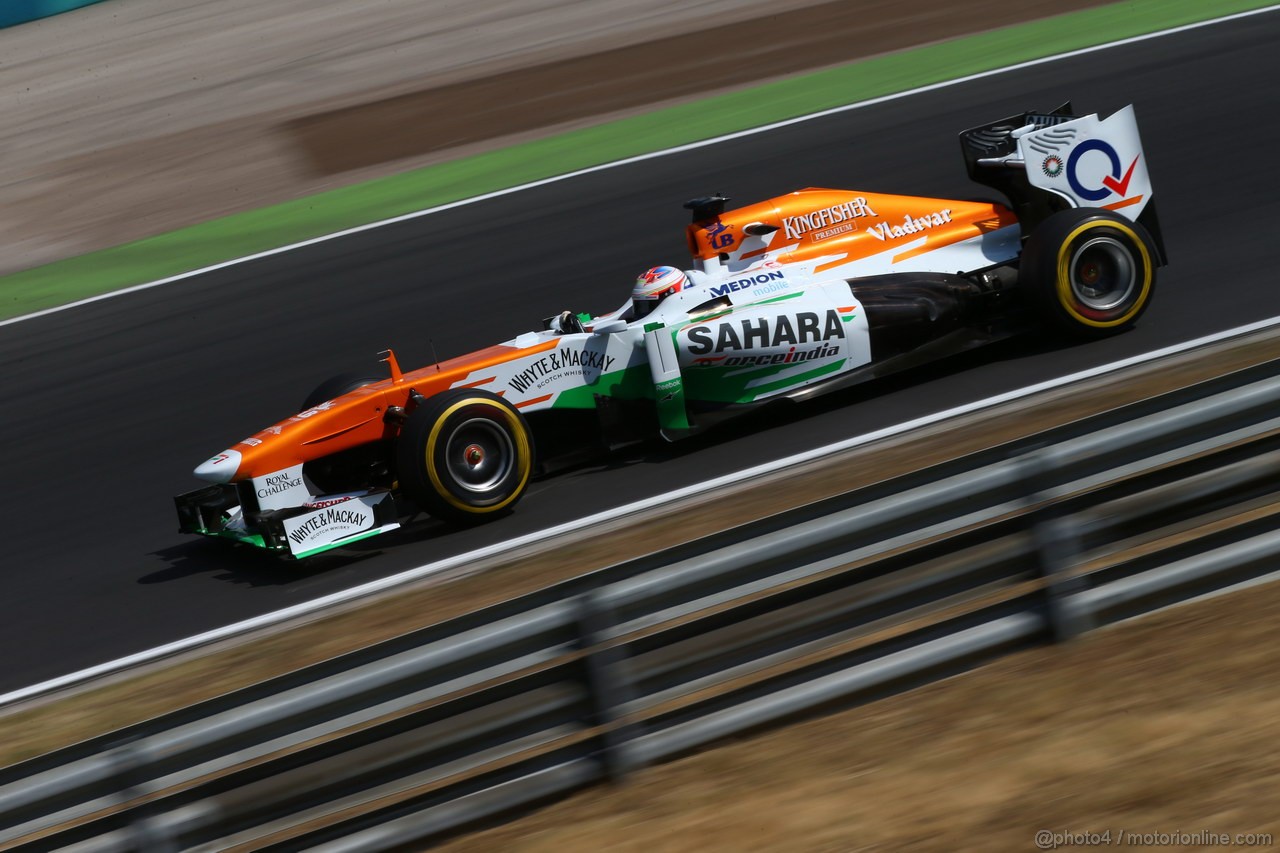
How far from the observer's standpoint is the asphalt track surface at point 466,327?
7.63 metres

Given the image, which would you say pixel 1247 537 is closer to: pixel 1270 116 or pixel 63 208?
pixel 1270 116

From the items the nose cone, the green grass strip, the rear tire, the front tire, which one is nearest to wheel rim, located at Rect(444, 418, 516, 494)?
the front tire

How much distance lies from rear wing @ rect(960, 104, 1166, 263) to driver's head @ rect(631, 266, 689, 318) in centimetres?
225

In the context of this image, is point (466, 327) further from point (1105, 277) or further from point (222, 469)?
point (1105, 277)

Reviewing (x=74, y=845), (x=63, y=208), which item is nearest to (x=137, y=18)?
(x=63, y=208)

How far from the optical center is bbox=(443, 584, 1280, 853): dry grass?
3990 mm

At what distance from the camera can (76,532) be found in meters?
8.50

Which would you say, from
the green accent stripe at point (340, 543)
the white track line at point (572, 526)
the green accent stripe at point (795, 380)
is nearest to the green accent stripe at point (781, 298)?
the green accent stripe at point (795, 380)

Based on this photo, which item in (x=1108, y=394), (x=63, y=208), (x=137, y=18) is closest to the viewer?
(x=1108, y=394)

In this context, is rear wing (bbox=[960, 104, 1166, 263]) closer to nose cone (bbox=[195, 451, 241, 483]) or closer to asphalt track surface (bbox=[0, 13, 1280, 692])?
asphalt track surface (bbox=[0, 13, 1280, 692])

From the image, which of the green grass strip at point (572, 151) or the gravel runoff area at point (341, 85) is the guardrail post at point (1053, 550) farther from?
the gravel runoff area at point (341, 85)

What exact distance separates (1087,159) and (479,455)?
4.13m

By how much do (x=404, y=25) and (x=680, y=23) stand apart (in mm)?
5459

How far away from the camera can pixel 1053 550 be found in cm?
480
